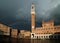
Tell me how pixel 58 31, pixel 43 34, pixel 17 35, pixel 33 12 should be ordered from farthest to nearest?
pixel 17 35
pixel 33 12
pixel 43 34
pixel 58 31

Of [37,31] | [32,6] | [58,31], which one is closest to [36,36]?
[37,31]

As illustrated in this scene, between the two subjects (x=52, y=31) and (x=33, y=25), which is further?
(x=33, y=25)

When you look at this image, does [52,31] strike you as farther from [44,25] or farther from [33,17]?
[33,17]

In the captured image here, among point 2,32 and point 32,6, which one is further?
point 32,6

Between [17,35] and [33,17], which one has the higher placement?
[33,17]

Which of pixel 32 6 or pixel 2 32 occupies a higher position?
pixel 32 6

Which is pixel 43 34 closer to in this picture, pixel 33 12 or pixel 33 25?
pixel 33 25

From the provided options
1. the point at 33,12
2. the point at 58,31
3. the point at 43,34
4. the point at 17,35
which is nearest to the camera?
the point at 58,31

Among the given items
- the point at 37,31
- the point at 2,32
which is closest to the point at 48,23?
the point at 37,31

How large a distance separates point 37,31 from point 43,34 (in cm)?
619

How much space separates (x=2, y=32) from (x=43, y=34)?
35.0 meters

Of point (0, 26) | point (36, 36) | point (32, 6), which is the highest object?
point (32, 6)

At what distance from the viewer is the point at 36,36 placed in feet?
406

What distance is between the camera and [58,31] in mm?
114625
